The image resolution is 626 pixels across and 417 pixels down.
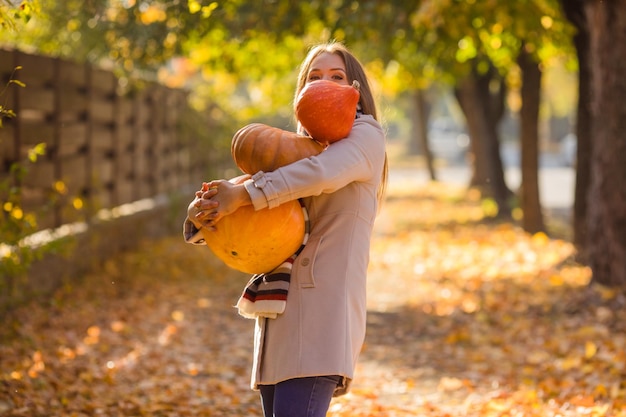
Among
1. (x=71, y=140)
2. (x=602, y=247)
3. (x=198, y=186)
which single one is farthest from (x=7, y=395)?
(x=198, y=186)

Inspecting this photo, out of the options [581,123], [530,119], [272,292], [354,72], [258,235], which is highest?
[530,119]

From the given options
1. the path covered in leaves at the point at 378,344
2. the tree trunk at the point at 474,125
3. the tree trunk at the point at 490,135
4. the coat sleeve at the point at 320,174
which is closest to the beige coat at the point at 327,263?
the coat sleeve at the point at 320,174

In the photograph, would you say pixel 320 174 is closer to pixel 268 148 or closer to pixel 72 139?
pixel 268 148

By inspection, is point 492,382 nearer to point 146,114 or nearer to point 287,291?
point 287,291

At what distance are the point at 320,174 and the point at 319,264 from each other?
1.21 feet

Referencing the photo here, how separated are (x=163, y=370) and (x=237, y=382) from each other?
25.5 inches

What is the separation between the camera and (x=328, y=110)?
11.0 ft

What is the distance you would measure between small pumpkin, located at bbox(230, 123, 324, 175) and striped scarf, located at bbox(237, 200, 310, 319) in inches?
8.6

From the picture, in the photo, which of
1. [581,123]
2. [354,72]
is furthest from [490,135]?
[354,72]

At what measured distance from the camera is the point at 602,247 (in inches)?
352

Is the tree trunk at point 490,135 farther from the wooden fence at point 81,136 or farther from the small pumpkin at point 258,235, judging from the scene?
the small pumpkin at point 258,235

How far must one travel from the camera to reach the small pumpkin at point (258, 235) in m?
3.29

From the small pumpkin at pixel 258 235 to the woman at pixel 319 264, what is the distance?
0.19ft

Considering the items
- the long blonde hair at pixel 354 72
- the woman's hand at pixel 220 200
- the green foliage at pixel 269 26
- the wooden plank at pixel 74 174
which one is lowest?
the wooden plank at pixel 74 174
